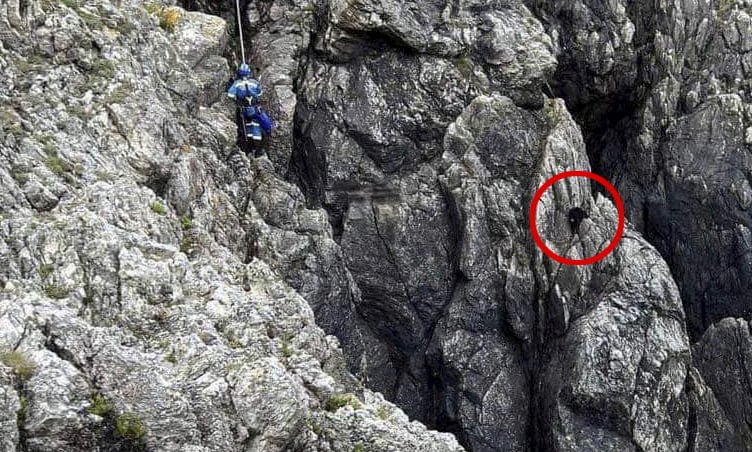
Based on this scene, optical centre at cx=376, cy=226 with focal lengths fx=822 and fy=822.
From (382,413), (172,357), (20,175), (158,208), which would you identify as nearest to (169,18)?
(158,208)

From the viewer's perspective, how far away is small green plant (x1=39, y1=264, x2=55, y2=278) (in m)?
15.4

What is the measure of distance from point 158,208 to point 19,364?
6.36 m

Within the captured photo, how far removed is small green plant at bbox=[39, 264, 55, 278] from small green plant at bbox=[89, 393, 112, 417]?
129 inches

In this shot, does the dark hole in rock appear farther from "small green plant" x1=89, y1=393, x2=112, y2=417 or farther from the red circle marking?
"small green plant" x1=89, y1=393, x2=112, y2=417

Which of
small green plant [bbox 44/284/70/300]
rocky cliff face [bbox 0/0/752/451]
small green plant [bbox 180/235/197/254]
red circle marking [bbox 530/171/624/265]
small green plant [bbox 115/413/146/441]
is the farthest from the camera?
red circle marking [bbox 530/171/624/265]

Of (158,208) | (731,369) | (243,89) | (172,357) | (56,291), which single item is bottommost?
(731,369)

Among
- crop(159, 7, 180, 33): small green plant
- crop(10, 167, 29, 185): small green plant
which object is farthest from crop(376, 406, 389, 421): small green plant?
crop(159, 7, 180, 33): small green plant

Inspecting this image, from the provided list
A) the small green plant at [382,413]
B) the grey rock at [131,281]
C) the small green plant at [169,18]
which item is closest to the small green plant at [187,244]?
the grey rock at [131,281]

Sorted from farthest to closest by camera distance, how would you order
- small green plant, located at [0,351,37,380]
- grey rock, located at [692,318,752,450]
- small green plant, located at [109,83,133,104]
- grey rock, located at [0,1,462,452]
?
grey rock, located at [692,318,752,450]
small green plant, located at [109,83,133,104]
grey rock, located at [0,1,462,452]
small green plant, located at [0,351,37,380]

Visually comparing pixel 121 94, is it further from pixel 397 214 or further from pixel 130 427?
pixel 397 214

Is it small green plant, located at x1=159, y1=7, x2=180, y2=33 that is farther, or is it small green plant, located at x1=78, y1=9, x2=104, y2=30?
small green plant, located at x1=159, y1=7, x2=180, y2=33

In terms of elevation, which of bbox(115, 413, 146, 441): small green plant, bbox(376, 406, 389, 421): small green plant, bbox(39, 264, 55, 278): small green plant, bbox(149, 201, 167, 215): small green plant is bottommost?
bbox(376, 406, 389, 421): small green plant

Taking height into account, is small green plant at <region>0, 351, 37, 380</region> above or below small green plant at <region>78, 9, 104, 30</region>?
below

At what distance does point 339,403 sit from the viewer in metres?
16.3
